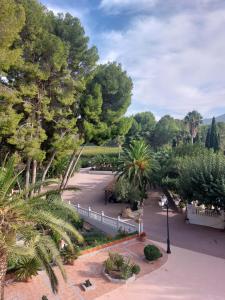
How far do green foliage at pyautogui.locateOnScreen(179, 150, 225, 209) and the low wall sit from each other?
2464 mm

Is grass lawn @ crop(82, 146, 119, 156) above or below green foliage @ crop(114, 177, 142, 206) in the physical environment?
above

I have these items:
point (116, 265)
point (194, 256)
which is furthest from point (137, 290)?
point (194, 256)

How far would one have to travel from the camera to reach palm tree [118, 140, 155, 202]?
2373 cm

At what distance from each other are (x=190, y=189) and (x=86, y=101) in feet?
30.8

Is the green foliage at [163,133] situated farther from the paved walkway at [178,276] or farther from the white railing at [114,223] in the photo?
the paved walkway at [178,276]

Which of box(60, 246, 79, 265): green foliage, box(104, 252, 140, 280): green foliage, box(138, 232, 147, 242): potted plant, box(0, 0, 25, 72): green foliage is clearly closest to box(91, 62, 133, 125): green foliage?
box(0, 0, 25, 72): green foliage

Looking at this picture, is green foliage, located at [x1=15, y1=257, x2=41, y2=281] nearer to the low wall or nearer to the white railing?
the white railing

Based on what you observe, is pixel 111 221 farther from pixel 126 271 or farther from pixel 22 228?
pixel 22 228

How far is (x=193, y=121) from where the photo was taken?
6762 cm

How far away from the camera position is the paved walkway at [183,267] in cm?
1196

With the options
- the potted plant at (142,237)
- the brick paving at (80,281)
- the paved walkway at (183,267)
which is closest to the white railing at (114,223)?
the potted plant at (142,237)

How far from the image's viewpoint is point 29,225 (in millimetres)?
9422

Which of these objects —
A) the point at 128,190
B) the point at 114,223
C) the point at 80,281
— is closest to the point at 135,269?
the point at 80,281

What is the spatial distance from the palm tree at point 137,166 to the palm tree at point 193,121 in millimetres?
45339
